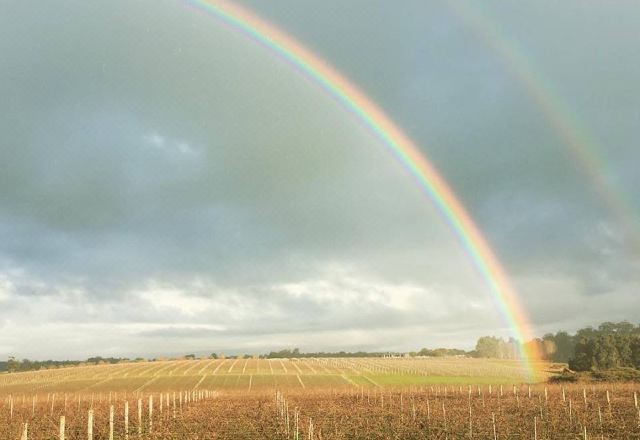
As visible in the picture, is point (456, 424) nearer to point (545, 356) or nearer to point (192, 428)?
point (192, 428)

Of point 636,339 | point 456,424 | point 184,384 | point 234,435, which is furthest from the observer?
point 636,339

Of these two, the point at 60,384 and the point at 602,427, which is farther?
the point at 60,384

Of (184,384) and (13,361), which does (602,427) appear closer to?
(184,384)

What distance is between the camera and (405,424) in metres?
30.5

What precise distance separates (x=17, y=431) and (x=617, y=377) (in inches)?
2787

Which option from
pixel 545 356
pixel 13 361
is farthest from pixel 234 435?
pixel 545 356

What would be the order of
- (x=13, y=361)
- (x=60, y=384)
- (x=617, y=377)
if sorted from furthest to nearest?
1. (x=13, y=361)
2. (x=60, y=384)
3. (x=617, y=377)

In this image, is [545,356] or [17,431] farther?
[545,356]

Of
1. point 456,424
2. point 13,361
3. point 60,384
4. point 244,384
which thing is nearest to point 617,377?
point 244,384

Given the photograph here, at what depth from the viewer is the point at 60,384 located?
87750 mm

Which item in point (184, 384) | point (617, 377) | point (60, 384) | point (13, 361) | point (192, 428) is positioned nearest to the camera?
point (192, 428)

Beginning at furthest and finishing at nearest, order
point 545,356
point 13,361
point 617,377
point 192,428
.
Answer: point 545,356 → point 13,361 → point 617,377 → point 192,428

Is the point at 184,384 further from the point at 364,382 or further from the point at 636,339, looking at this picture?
the point at 636,339

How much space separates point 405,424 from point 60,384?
2870 inches
